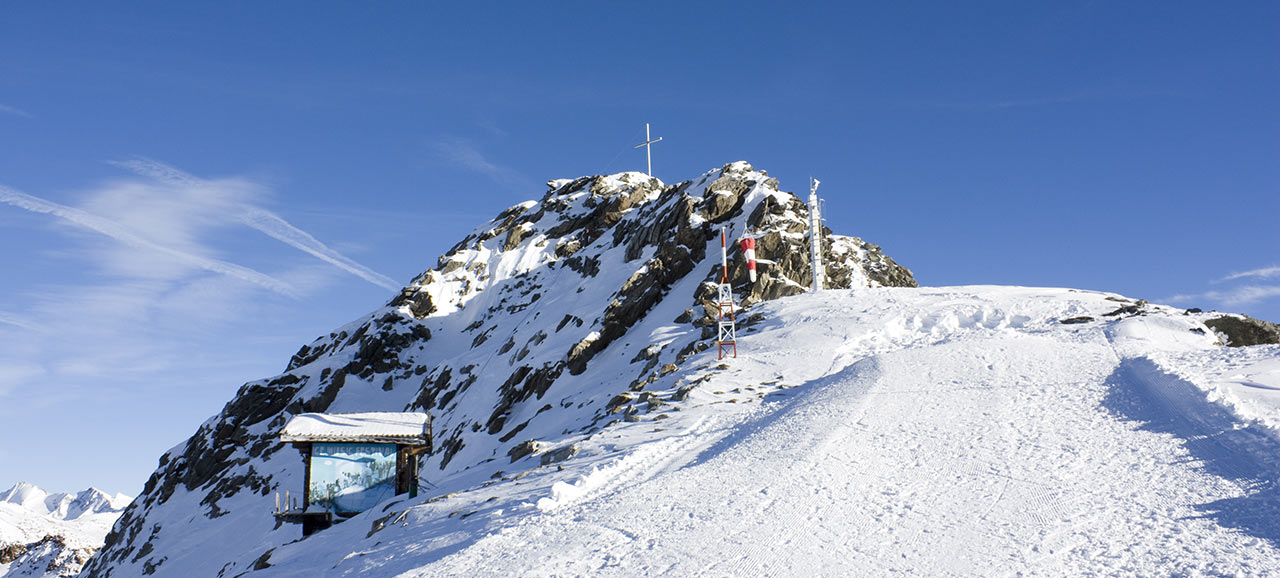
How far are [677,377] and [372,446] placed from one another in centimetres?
1065

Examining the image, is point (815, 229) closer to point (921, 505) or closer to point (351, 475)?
point (351, 475)

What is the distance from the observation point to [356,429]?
25734 mm

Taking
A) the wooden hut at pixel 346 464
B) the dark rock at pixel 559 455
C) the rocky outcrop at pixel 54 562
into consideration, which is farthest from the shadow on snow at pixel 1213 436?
the rocky outcrop at pixel 54 562

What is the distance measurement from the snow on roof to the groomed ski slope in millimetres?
4922

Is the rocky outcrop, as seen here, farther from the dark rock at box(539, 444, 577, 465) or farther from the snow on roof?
the dark rock at box(539, 444, 577, 465)

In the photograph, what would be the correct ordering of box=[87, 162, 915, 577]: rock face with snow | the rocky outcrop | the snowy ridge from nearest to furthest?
1. the snowy ridge
2. box=[87, 162, 915, 577]: rock face with snow
3. the rocky outcrop

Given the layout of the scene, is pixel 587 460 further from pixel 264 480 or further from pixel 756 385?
pixel 264 480

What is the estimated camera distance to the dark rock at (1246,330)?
2581cm

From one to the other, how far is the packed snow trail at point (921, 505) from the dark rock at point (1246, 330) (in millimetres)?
10919

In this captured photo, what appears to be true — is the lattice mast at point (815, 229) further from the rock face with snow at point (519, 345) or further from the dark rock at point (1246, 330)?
the dark rock at point (1246, 330)

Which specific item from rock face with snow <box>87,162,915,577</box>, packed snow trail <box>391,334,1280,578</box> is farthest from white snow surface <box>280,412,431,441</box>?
packed snow trail <box>391,334,1280,578</box>

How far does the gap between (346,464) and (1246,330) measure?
29.6m

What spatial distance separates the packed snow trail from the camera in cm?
1025

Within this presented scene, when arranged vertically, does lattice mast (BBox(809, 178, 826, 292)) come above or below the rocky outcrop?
above
